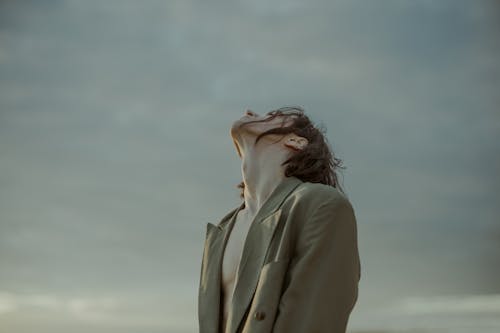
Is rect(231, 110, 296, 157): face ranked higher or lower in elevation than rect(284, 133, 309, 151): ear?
higher

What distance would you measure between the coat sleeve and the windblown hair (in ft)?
2.22

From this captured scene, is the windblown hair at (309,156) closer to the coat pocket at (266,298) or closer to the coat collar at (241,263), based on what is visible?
the coat collar at (241,263)

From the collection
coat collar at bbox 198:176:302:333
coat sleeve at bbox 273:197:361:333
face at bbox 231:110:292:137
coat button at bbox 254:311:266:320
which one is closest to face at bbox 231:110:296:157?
face at bbox 231:110:292:137

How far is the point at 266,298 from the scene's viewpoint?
515 cm

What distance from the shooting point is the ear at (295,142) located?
613 centimetres

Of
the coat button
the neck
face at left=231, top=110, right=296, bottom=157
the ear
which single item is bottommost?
the coat button

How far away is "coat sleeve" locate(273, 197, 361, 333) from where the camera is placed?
5.05m

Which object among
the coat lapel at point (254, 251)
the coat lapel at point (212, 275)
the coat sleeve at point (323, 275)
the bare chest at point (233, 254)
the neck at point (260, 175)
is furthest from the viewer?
the neck at point (260, 175)

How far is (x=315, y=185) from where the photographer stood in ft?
18.6

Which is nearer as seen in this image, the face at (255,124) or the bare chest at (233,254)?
the bare chest at (233,254)

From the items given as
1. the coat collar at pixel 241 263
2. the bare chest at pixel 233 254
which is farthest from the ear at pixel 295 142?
the bare chest at pixel 233 254

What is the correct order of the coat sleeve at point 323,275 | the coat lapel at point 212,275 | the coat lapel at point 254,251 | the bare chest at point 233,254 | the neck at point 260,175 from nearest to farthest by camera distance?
the coat sleeve at point 323,275, the coat lapel at point 254,251, the coat lapel at point 212,275, the bare chest at point 233,254, the neck at point 260,175

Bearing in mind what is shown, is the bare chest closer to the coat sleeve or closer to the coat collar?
the coat collar

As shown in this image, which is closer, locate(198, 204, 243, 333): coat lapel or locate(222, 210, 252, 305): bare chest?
locate(198, 204, 243, 333): coat lapel
